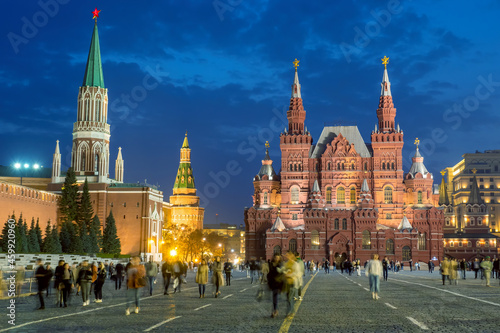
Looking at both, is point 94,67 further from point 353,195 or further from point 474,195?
point 474,195

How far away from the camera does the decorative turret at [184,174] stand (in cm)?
17112

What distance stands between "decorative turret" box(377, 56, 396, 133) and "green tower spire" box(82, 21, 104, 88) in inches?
1868

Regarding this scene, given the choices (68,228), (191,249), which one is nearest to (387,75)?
(191,249)

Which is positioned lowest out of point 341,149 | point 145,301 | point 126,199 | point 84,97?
point 145,301

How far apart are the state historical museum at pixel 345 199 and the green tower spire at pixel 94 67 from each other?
32385mm

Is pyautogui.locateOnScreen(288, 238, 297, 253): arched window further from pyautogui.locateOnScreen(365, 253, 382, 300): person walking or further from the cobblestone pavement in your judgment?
pyautogui.locateOnScreen(365, 253, 382, 300): person walking

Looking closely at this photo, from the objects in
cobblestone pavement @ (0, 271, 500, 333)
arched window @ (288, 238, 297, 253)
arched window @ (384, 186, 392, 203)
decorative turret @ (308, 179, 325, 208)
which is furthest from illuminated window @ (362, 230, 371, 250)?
cobblestone pavement @ (0, 271, 500, 333)

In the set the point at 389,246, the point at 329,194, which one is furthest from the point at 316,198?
the point at 389,246

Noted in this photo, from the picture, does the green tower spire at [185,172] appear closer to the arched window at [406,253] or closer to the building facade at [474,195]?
the building facade at [474,195]

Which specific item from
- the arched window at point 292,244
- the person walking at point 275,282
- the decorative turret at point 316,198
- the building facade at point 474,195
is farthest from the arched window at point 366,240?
the person walking at point 275,282

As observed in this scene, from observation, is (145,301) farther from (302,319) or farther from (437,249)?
(437,249)

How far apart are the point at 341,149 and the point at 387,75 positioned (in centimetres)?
1573

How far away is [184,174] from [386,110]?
78288mm

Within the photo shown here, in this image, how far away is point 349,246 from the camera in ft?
331
